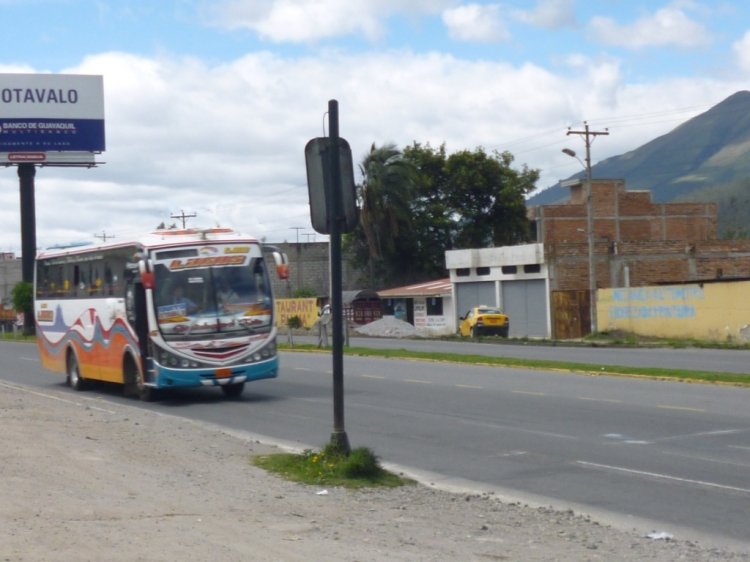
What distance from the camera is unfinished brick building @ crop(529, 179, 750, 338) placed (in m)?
59.6

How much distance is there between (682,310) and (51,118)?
38878 millimetres

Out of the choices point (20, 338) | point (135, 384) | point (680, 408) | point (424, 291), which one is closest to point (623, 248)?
point (424, 291)

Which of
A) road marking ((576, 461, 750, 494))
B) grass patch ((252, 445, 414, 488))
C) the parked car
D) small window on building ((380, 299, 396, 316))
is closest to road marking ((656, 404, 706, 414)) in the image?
road marking ((576, 461, 750, 494))

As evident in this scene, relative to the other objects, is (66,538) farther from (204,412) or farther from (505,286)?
(505,286)

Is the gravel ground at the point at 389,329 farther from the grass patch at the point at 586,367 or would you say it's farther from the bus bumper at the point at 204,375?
the bus bumper at the point at 204,375

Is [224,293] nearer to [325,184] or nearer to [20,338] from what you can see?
[325,184]

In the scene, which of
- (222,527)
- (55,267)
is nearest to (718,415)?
(222,527)

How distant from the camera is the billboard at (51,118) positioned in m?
66.8

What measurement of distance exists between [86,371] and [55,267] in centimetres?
294

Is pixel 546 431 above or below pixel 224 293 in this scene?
below

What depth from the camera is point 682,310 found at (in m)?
48.7

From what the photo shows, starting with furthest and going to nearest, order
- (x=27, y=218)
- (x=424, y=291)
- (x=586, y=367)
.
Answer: (x=27, y=218) < (x=424, y=291) < (x=586, y=367)

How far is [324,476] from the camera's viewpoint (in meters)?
11.8

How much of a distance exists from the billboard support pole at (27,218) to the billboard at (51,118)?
7.48 feet
